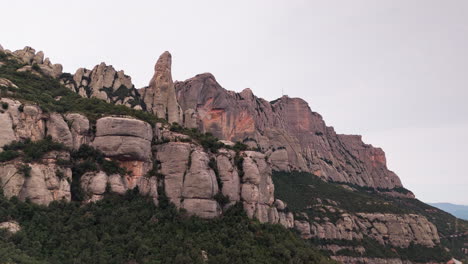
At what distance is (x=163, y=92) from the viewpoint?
108m

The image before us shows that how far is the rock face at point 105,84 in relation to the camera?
98.6m

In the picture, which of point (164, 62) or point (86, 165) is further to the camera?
point (164, 62)

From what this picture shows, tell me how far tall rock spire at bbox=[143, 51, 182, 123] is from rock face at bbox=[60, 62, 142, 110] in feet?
12.9

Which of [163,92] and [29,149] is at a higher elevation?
[163,92]

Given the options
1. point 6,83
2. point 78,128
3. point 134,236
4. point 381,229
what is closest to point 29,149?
point 78,128

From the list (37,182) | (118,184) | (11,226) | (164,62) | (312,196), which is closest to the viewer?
(11,226)

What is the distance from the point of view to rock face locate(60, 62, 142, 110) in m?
98.6

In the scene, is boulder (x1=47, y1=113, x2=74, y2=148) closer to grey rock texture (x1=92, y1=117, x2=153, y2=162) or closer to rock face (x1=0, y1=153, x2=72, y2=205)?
rock face (x1=0, y1=153, x2=72, y2=205)

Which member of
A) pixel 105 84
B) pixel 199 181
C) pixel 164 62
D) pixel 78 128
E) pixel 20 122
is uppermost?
pixel 164 62

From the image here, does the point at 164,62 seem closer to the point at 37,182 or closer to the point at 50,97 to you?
the point at 50,97

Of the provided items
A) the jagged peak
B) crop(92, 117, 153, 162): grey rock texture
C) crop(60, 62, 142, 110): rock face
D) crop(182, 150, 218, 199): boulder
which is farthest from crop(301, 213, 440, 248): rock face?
crop(92, 117, 153, 162): grey rock texture

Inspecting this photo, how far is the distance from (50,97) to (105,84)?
40.8 meters

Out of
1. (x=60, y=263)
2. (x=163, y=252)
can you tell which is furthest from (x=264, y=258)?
(x=60, y=263)

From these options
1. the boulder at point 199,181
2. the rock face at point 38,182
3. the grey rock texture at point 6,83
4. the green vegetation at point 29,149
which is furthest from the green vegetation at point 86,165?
the grey rock texture at point 6,83
